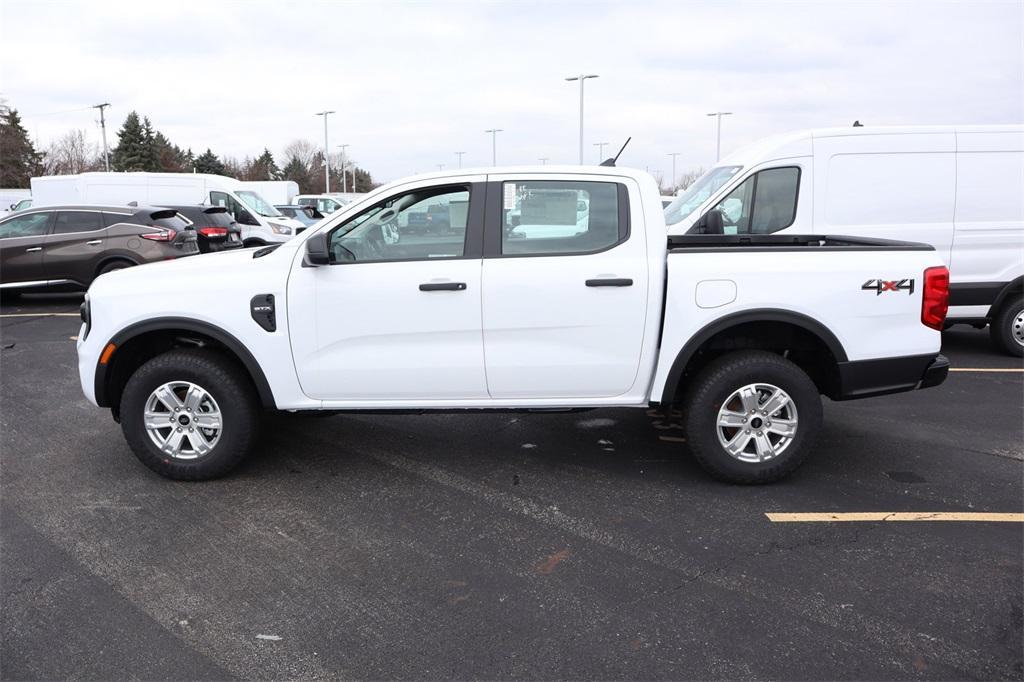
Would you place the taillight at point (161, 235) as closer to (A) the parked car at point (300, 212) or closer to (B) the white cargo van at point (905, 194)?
(B) the white cargo van at point (905, 194)

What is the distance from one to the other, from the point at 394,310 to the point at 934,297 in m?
3.12

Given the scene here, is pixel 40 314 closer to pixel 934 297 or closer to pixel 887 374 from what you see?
pixel 887 374

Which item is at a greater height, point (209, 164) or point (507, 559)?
point (209, 164)

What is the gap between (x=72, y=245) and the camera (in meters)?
12.3

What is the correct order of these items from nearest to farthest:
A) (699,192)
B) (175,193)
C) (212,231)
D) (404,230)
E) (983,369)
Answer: (404,230) < (983,369) < (699,192) < (212,231) < (175,193)

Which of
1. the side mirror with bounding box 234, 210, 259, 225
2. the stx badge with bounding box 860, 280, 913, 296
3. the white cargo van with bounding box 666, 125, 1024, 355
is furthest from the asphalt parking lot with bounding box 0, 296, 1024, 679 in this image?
the side mirror with bounding box 234, 210, 259, 225

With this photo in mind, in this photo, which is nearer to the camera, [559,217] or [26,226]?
[559,217]

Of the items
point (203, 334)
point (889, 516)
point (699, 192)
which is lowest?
point (889, 516)

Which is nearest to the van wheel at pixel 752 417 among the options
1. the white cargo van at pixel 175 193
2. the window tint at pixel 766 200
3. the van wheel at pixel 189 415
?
the van wheel at pixel 189 415

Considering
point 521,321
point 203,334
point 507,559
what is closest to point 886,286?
point 521,321

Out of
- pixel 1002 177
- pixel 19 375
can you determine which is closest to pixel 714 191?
pixel 1002 177

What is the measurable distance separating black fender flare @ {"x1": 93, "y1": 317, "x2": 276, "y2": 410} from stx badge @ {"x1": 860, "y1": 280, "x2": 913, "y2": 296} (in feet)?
11.6

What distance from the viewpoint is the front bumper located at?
15.1 ft

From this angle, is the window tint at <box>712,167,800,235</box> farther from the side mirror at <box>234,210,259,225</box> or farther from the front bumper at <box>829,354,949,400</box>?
the side mirror at <box>234,210,259,225</box>
